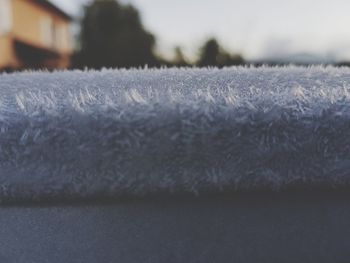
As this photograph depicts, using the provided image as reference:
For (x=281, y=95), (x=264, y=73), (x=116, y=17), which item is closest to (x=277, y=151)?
(x=281, y=95)

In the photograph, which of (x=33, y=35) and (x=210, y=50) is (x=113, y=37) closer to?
(x=210, y=50)

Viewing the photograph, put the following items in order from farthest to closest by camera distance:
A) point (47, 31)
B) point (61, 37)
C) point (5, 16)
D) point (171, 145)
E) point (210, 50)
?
1. point (61, 37)
2. point (210, 50)
3. point (47, 31)
4. point (5, 16)
5. point (171, 145)

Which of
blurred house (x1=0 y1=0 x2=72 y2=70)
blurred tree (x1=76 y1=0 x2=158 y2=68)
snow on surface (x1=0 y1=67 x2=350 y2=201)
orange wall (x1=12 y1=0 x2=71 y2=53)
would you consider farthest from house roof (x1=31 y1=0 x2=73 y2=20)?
snow on surface (x1=0 y1=67 x2=350 y2=201)

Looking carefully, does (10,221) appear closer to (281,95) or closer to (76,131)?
(76,131)

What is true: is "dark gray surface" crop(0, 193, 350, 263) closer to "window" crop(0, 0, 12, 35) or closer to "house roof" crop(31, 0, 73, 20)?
"window" crop(0, 0, 12, 35)

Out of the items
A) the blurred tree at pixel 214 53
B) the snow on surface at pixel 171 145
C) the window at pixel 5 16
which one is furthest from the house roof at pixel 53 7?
the snow on surface at pixel 171 145

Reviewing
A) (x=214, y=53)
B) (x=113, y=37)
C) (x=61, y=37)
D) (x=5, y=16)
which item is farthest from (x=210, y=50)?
(x=5, y=16)
